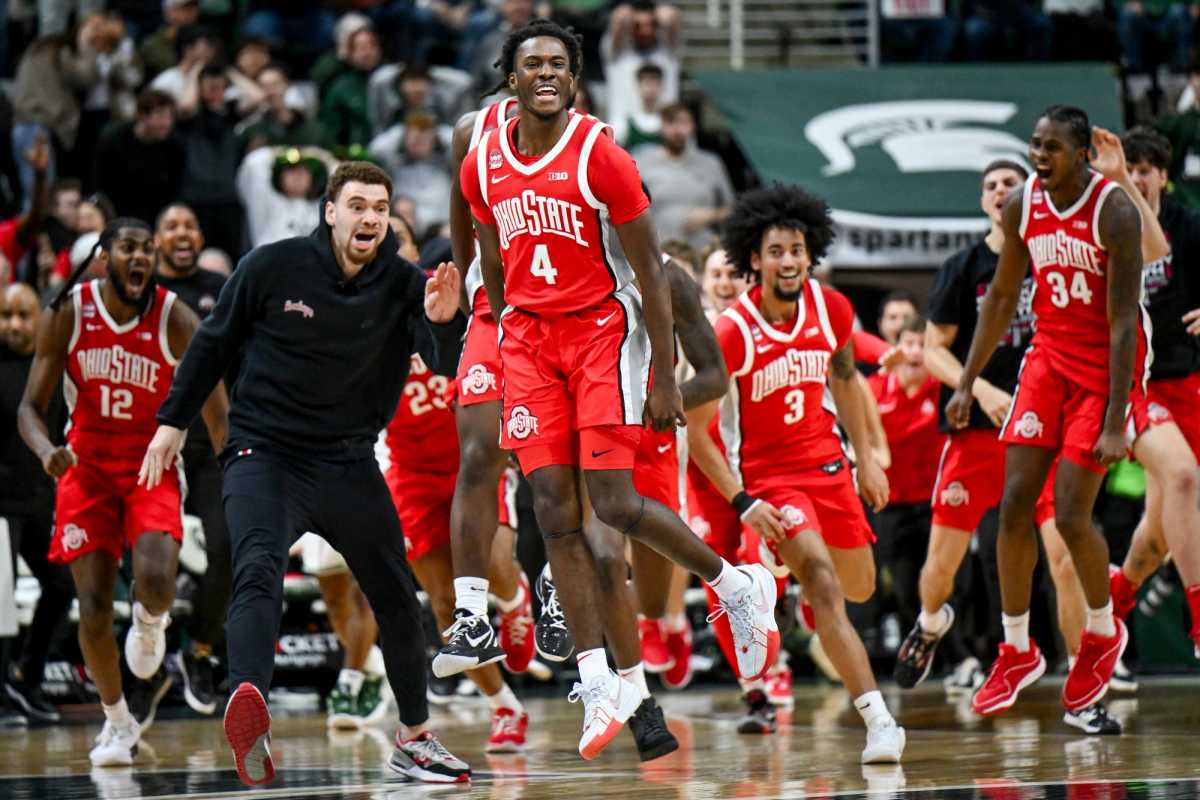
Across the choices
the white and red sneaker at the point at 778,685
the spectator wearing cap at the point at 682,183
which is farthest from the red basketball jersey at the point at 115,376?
the spectator wearing cap at the point at 682,183

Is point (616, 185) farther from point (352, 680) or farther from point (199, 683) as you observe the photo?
point (199, 683)

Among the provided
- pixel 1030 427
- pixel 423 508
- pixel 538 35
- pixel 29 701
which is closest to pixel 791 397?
pixel 1030 427

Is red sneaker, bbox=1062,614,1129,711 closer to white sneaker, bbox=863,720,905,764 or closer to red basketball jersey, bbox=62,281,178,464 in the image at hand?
white sneaker, bbox=863,720,905,764

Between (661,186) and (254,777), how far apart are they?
8217 millimetres

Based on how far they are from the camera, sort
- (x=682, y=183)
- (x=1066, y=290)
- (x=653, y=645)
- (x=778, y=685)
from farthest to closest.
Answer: (x=682, y=183) < (x=778, y=685) < (x=653, y=645) < (x=1066, y=290)

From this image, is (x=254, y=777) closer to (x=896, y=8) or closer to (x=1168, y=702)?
(x=1168, y=702)

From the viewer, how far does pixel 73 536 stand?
8516 millimetres

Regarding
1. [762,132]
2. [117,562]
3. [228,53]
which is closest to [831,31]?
[762,132]

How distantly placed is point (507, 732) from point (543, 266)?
108 inches

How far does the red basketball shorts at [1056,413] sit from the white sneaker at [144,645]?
3.89 m

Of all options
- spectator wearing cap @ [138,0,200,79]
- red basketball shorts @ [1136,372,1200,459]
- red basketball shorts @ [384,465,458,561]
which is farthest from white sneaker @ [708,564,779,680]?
spectator wearing cap @ [138,0,200,79]

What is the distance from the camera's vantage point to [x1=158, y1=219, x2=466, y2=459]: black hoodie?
7.25 meters

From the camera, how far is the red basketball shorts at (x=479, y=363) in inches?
294

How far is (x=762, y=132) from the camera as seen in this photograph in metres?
14.3
